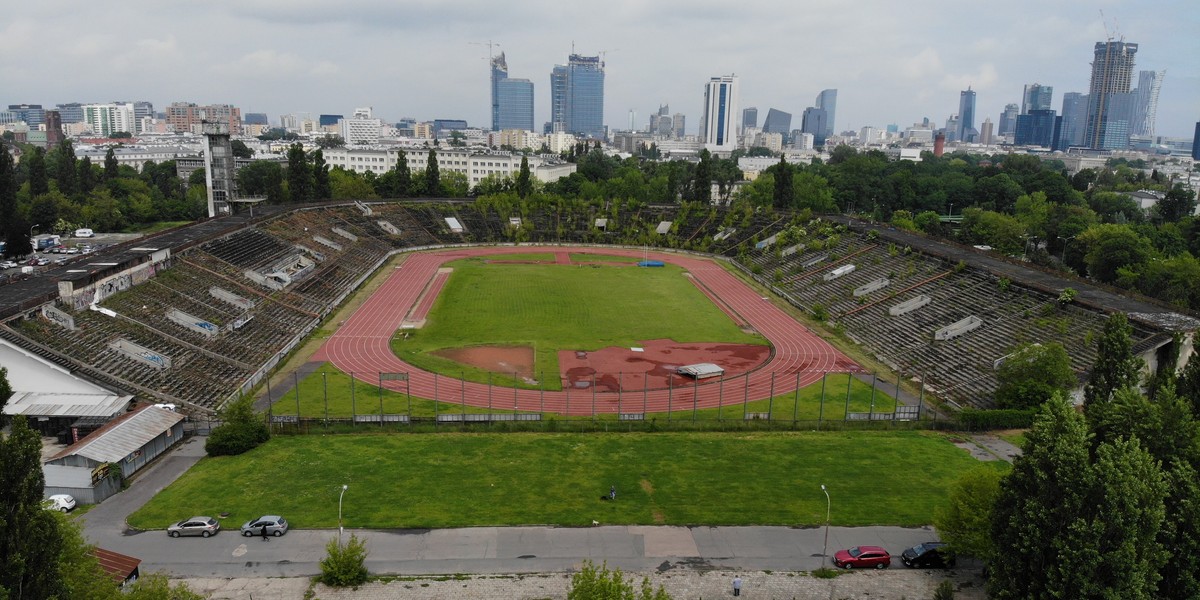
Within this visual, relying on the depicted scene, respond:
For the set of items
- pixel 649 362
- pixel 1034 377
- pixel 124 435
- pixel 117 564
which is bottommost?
pixel 649 362

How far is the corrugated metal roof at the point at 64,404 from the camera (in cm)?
3425

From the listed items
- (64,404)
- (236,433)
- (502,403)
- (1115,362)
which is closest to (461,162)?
(502,403)

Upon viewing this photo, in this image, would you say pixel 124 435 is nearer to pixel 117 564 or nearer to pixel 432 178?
pixel 117 564

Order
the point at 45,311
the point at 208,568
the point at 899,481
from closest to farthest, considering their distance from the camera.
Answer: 1. the point at 208,568
2. the point at 899,481
3. the point at 45,311

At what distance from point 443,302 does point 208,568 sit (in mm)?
40131

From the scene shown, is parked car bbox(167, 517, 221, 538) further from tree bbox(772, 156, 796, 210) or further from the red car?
tree bbox(772, 156, 796, 210)

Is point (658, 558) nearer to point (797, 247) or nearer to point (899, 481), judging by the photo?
point (899, 481)

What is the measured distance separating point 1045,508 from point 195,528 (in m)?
26.7

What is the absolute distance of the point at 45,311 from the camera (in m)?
39.6

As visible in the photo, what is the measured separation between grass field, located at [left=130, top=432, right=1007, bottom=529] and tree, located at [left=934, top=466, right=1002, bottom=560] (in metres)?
3.84

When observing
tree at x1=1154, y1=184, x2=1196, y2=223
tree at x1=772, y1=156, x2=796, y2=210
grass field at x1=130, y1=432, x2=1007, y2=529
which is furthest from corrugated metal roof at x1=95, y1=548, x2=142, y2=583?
tree at x1=1154, y1=184, x2=1196, y2=223

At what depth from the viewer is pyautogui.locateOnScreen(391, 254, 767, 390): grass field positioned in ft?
167

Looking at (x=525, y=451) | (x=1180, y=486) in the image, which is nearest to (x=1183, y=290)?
(x=1180, y=486)

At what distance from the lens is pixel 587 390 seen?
4253cm
